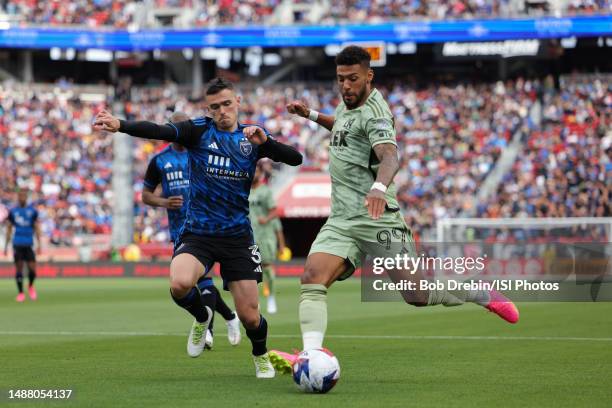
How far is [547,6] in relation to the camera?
46.1 meters

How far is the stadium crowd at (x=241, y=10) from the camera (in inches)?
1860

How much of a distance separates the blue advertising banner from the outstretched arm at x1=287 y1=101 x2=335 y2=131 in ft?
119

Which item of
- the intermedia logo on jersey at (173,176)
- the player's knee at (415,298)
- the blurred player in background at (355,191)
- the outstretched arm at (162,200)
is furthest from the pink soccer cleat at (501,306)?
the intermedia logo on jersey at (173,176)

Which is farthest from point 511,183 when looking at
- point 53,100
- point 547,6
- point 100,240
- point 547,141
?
point 53,100

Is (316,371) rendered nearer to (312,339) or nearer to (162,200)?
(312,339)

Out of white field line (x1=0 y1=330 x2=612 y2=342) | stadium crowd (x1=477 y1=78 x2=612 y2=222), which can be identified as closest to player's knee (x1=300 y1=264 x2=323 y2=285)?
white field line (x1=0 y1=330 x2=612 y2=342)

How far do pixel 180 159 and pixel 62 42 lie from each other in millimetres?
37651

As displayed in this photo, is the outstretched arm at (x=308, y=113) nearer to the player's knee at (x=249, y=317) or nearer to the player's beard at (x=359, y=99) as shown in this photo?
the player's beard at (x=359, y=99)

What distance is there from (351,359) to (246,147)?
8.93ft

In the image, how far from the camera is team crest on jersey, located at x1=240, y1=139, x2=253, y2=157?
388 inches

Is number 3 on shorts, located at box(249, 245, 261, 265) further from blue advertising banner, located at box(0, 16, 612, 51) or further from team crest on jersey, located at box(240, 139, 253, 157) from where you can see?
blue advertising banner, located at box(0, 16, 612, 51)

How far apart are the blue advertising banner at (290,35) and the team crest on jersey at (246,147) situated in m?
36.9

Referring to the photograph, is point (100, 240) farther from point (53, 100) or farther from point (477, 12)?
point (477, 12)

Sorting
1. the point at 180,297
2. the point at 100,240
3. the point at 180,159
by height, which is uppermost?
the point at 180,159
